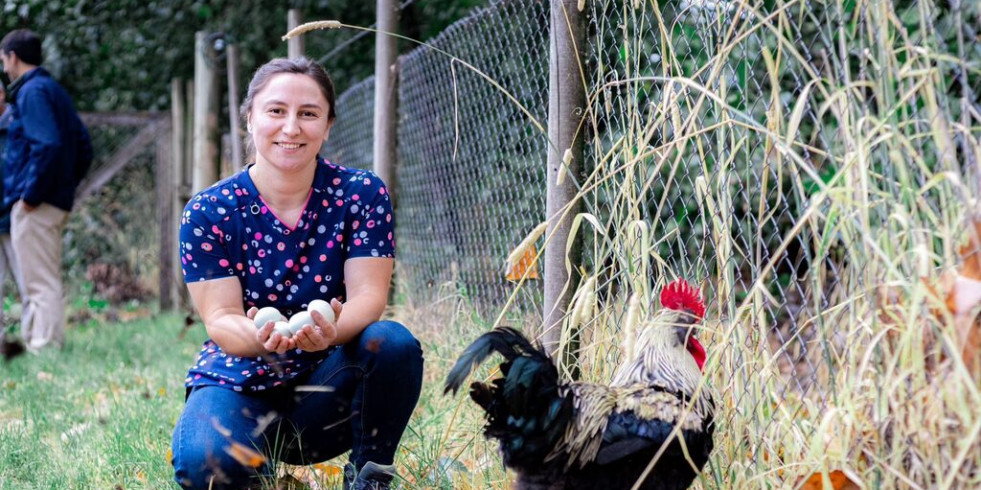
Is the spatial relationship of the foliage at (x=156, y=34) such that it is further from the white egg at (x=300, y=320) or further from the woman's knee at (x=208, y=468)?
the woman's knee at (x=208, y=468)

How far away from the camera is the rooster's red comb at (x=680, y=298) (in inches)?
102

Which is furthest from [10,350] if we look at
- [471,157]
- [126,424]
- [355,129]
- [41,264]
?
[471,157]

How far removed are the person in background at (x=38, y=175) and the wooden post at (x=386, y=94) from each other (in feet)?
8.04

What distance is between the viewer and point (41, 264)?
6.56 m

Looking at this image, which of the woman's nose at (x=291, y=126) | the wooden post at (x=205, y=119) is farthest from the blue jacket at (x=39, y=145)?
the woman's nose at (x=291, y=126)

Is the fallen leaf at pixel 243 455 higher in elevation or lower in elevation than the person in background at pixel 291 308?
lower

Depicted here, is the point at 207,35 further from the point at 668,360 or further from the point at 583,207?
the point at 668,360

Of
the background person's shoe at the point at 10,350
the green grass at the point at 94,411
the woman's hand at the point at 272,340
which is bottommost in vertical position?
the background person's shoe at the point at 10,350

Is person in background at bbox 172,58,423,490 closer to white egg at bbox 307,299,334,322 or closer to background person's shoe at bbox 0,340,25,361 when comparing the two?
white egg at bbox 307,299,334,322

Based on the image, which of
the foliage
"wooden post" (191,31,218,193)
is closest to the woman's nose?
the foliage

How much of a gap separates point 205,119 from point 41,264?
196cm

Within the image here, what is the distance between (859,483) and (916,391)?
23 centimetres

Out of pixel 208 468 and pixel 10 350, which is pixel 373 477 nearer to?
pixel 208 468

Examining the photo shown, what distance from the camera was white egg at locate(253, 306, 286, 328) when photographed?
8.79 ft
